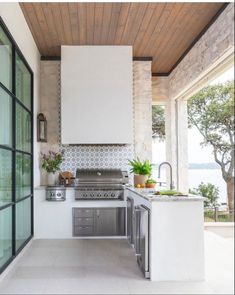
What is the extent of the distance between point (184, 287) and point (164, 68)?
4.57 metres

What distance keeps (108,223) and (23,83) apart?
94.7 inches

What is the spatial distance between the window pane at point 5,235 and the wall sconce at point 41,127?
2.06m

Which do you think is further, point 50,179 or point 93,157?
point 93,157

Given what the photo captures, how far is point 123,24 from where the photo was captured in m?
5.06

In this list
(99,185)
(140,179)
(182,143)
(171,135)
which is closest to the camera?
(140,179)

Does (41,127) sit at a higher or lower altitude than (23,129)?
higher

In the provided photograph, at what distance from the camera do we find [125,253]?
4695 millimetres

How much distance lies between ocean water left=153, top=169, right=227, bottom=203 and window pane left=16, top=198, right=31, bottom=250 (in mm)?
2453

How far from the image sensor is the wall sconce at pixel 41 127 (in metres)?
5.88

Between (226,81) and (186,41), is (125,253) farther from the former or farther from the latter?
(186,41)

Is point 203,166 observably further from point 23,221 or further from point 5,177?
point 5,177

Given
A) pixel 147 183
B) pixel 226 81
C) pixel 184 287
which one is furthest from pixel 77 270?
pixel 226 81

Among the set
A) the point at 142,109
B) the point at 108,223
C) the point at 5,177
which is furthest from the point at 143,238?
the point at 142,109

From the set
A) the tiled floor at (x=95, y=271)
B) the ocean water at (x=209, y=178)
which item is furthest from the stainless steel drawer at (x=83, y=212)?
the ocean water at (x=209, y=178)
